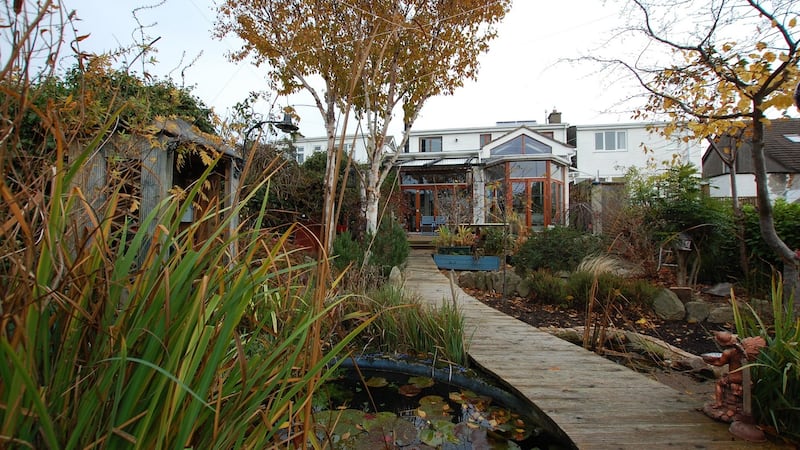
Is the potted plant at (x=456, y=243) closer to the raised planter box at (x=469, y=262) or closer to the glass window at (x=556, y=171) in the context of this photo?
the raised planter box at (x=469, y=262)

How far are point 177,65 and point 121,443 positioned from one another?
11.8 ft

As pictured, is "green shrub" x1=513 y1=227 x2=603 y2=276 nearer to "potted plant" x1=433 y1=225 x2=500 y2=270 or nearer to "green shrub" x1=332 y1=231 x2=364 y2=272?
"potted plant" x1=433 y1=225 x2=500 y2=270

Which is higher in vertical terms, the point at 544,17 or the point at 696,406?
the point at 544,17

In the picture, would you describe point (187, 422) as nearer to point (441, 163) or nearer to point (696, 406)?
point (696, 406)

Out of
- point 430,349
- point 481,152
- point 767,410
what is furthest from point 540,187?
point 767,410

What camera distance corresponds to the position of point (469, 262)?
933 centimetres

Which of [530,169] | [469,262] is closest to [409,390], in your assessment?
[469,262]

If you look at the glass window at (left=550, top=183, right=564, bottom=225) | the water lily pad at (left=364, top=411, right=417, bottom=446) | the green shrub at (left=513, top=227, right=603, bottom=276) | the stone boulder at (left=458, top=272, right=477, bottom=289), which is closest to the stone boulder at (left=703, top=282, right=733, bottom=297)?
the green shrub at (left=513, top=227, right=603, bottom=276)

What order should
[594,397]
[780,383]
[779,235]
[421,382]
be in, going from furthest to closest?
[779,235] < [421,382] < [594,397] < [780,383]

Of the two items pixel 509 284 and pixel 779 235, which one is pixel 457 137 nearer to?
pixel 509 284

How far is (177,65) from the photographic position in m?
3.53

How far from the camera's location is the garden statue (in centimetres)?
195

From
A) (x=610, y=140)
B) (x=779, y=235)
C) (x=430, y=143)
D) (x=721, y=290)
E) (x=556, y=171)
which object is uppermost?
(x=430, y=143)

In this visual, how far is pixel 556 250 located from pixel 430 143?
17211mm
